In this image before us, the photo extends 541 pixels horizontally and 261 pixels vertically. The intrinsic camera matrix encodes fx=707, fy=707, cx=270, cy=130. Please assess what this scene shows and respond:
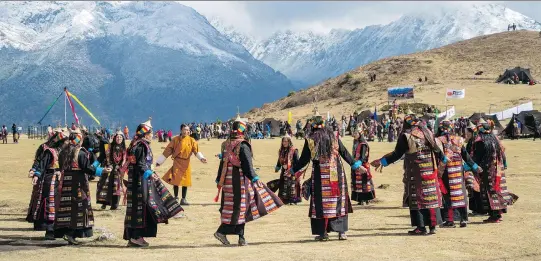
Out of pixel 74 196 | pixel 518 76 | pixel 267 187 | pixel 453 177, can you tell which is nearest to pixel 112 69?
pixel 518 76

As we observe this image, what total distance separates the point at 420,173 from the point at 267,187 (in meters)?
2.69

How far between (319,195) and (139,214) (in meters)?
2.85

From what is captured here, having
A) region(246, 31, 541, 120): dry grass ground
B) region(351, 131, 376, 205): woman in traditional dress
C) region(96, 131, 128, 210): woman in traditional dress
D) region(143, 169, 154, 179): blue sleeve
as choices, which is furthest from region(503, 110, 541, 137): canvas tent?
region(143, 169, 154, 179): blue sleeve

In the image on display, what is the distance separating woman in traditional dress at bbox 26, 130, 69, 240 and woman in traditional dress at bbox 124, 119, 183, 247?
68.4 inches

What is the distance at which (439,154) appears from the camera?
1223 cm

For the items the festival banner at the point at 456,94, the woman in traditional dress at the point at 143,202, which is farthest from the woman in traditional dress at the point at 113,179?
the festival banner at the point at 456,94

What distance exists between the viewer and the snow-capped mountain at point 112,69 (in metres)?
168

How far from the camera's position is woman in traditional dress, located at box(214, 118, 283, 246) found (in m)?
11.1

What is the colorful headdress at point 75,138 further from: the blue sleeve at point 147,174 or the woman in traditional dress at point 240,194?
the woman in traditional dress at point 240,194

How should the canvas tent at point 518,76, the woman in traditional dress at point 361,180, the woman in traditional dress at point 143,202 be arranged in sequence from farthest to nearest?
1. the canvas tent at point 518,76
2. the woman in traditional dress at point 361,180
3. the woman in traditional dress at point 143,202

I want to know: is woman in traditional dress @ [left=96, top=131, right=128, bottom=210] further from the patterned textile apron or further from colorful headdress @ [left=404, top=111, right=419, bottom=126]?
colorful headdress @ [left=404, top=111, right=419, bottom=126]

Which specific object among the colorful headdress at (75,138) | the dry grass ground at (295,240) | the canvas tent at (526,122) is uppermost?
the canvas tent at (526,122)

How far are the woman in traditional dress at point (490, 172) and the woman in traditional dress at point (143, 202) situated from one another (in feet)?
20.2

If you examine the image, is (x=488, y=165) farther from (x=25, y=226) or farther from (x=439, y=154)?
(x=25, y=226)
